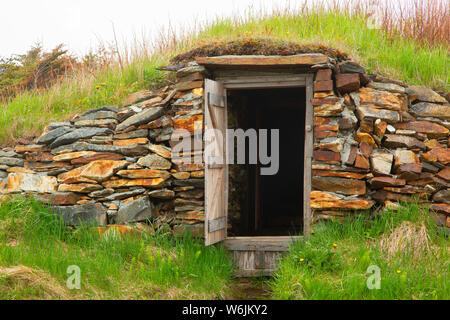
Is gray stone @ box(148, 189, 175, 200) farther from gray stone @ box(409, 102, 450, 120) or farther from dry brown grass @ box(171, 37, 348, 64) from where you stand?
gray stone @ box(409, 102, 450, 120)

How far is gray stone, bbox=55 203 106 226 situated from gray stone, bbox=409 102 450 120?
15.4 feet

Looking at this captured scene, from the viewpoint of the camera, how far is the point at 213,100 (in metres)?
6.72

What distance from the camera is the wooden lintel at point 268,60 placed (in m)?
6.62

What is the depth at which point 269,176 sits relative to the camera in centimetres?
1167

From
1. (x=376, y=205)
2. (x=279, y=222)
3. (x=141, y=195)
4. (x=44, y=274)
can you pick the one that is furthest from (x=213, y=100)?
(x=279, y=222)

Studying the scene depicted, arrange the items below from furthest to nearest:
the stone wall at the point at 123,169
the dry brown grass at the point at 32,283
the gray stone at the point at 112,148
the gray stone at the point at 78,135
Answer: the gray stone at the point at 78,135 < the gray stone at the point at 112,148 < the stone wall at the point at 123,169 < the dry brown grass at the point at 32,283

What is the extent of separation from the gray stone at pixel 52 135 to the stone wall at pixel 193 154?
0.05ft

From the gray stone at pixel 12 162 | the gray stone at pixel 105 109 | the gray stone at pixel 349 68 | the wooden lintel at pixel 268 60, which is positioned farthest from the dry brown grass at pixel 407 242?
the gray stone at pixel 12 162

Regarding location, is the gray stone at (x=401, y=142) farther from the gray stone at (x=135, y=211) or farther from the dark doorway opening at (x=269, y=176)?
the gray stone at (x=135, y=211)

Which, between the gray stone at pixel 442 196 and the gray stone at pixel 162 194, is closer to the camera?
the gray stone at pixel 442 196

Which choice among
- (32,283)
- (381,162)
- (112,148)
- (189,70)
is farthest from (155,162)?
(381,162)
